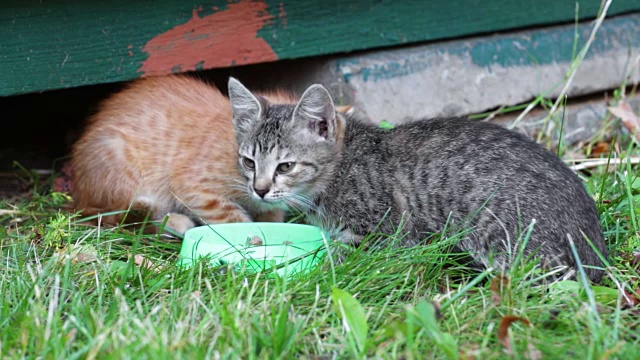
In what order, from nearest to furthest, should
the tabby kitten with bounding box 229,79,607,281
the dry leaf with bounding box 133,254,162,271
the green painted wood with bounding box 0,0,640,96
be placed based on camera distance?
the dry leaf with bounding box 133,254,162,271 → the tabby kitten with bounding box 229,79,607,281 → the green painted wood with bounding box 0,0,640,96

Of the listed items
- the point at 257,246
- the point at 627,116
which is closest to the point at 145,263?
the point at 257,246

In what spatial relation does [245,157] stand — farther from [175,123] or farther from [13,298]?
[13,298]

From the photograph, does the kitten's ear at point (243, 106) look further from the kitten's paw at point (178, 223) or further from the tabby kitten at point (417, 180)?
the kitten's paw at point (178, 223)

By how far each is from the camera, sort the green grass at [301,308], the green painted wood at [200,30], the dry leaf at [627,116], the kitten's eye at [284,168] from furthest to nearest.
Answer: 1. the dry leaf at [627,116]
2. the green painted wood at [200,30]
3. the kitten's eye at [284,168]
4. the green grass at [301,308]

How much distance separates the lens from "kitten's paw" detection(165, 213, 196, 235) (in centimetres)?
397

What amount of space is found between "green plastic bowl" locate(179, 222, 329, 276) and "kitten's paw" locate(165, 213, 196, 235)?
1.45ft

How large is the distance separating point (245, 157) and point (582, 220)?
155cm

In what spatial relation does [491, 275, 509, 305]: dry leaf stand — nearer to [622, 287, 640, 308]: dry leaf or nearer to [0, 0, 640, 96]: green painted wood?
[622, 287, 640, 308]: dry leaf

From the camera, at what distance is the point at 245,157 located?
3.74 meters

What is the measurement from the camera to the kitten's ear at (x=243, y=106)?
3695mm

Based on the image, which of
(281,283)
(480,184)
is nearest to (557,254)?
(480,184)

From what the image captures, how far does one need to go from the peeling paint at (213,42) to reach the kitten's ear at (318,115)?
90 cm

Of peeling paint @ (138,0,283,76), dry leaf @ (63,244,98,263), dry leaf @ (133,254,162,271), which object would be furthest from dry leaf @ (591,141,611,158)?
dry leaf @ (63,244,98,263)

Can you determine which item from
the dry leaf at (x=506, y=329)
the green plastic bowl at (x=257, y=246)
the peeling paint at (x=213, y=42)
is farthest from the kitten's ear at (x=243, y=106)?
the dry leaf at (x=506, y=329)
